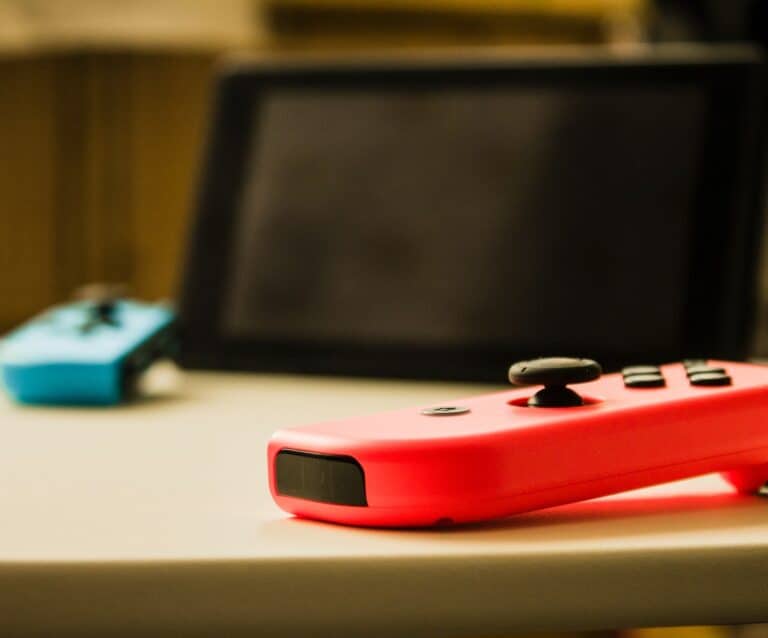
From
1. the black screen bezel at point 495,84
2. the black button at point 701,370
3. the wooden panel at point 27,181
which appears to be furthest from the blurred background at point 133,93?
the black button at point 701,370

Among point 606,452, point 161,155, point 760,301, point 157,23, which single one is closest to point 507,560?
point 606,452

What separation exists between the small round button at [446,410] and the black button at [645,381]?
0.19 feet

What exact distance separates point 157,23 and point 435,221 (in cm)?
105

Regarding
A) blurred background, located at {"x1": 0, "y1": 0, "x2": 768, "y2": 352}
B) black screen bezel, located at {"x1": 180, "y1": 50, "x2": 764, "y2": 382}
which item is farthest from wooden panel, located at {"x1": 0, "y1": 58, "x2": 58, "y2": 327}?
black screen bezel, located at {"x1": 180, "y1": 50, "x2": 764, "y2": 382}

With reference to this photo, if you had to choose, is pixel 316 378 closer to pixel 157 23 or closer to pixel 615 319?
pixel 615 319

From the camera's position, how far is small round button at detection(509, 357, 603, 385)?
1.17ft

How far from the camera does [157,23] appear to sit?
1570 millimetres

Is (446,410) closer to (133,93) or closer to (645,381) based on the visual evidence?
(645,381)

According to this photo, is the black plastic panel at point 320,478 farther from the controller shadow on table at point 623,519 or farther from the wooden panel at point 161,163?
the wooden panel at point 161,163

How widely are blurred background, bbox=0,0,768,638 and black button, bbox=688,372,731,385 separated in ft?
3.58

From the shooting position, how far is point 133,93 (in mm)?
1855

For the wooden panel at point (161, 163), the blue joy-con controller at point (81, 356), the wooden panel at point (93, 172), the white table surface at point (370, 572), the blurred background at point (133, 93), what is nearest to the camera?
the white table surface at point (370, 572)

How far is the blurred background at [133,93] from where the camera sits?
158 cm

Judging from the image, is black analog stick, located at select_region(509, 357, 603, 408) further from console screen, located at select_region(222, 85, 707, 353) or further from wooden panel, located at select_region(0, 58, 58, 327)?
wooden panel, located at select_region(0, 58, 58, 327)
